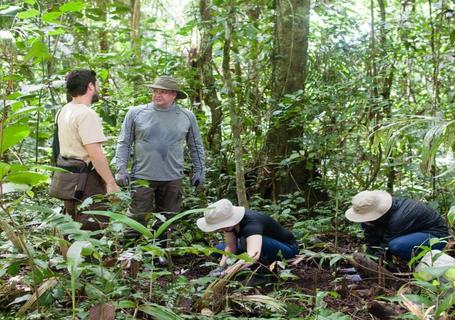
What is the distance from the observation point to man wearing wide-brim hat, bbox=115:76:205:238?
544cm

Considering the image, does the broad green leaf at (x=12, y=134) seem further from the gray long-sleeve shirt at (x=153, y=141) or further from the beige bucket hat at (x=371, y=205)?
the beige bucket hat at (x=371, y=205)

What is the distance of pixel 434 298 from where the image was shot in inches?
124

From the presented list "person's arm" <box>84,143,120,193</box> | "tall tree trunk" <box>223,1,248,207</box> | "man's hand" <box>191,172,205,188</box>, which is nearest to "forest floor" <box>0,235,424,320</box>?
"person's arm" <box>84,143,120,193</box>

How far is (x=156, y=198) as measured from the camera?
5711mm

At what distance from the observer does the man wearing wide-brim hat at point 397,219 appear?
4696 mm

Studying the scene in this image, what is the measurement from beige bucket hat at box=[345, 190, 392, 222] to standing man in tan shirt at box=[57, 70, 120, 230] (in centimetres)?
201

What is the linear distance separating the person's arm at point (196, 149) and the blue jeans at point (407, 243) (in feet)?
6.73

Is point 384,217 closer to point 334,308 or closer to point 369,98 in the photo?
point 334,308

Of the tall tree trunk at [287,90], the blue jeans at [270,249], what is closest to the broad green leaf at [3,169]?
the blue jeans at [270,249]

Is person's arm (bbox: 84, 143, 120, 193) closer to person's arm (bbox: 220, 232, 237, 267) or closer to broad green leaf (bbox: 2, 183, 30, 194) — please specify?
person's arm (bbox: 220, 232, 237, 267)

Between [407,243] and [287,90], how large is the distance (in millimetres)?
3153

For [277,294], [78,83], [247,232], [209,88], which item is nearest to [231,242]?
[247,232]

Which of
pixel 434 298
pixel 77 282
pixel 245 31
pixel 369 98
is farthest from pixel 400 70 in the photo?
pixel 77 282

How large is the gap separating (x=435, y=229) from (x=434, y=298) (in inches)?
69.3
